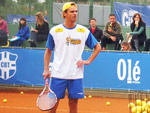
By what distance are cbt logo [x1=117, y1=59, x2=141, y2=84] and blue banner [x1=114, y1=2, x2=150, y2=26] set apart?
19.6 feet

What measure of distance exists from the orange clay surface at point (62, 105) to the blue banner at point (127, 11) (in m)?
6.37

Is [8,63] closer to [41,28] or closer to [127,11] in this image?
[41,28]

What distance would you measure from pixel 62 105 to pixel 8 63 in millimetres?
2993

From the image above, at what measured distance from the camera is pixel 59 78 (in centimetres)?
788

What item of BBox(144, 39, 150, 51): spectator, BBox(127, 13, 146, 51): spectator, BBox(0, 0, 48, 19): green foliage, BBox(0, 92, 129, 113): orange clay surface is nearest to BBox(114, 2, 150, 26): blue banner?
BBox(0, 0, 48, 19): green foliage

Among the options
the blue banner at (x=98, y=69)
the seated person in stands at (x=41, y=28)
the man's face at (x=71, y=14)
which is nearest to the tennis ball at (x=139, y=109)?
the man's face at (x=71, y=14)

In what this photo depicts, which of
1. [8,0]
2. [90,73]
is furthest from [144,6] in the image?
[90,73]

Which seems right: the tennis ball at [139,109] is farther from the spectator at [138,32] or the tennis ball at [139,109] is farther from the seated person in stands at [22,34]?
the seated person in stands at [22,34]

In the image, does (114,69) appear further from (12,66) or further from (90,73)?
(12,66)

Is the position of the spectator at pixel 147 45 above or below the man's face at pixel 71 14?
below

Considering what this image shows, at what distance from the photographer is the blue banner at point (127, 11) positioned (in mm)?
19578

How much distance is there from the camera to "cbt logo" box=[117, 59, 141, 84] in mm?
13398

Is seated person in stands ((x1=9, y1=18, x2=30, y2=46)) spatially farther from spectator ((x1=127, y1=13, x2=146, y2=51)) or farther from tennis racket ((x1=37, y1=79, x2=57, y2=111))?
tennis racket ((x1=37, y1=79, x2=57, y2=111))

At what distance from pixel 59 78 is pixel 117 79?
602 centimetres
